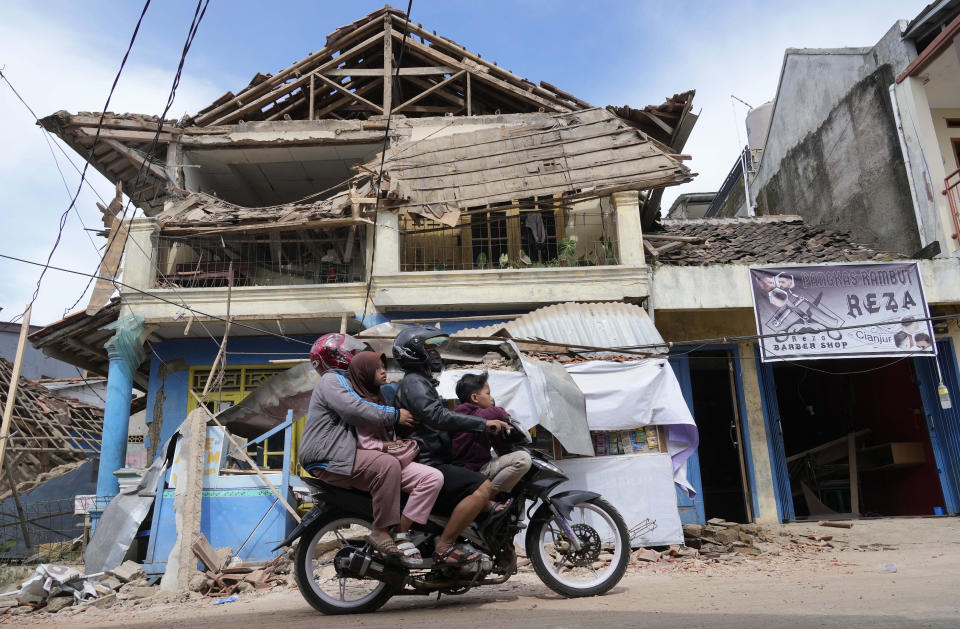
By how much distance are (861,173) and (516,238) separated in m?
6.60

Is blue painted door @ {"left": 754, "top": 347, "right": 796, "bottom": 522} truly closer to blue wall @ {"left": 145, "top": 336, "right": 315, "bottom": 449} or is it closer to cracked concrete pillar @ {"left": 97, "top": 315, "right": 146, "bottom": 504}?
blue wall @ {"left": 145, "top": 336, "right": 315, "bottom": 449}

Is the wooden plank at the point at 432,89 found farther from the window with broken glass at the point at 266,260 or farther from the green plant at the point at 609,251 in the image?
the green plant at the point at 609,251

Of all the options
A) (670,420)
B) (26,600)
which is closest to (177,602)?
(26,600)

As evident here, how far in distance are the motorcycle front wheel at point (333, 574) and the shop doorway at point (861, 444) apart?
870 centimetres

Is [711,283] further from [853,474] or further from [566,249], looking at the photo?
[853,474]

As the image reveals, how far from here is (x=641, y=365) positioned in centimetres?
882

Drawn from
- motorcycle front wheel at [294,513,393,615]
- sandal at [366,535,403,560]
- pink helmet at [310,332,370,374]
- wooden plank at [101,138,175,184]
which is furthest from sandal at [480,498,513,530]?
wooden plank at [101,138,175,184]

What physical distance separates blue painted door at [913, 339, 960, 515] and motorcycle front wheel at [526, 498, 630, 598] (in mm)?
9127

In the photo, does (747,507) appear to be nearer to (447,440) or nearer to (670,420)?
(670,420)

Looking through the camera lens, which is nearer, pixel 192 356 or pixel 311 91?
pixel 192 356

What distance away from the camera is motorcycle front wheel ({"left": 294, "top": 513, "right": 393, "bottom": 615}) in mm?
4273

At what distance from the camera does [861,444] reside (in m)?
12.8

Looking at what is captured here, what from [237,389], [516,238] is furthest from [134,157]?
[516,238]

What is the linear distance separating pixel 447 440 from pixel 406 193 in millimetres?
7734
